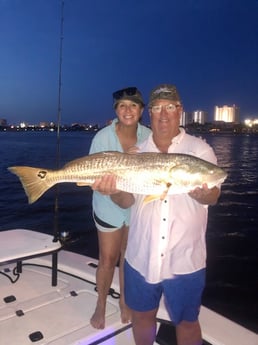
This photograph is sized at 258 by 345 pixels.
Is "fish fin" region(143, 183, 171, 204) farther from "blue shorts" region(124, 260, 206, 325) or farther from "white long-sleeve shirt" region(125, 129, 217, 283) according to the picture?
"blue shorts" region(124, 260, 206, 325)

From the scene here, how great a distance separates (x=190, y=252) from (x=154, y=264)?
0.37 metres

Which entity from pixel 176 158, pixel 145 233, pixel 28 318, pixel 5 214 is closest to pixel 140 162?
pixel 176 158

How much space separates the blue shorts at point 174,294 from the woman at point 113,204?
792 millimetres

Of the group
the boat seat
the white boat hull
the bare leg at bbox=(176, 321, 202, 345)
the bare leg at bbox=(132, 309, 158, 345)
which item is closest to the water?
the boat seat

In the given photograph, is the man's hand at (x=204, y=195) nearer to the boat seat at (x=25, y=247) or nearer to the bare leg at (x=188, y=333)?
the bare leg at (x=188, y=333)

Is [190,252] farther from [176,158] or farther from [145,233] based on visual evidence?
[176,158]

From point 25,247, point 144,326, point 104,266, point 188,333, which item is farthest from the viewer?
point 25,247

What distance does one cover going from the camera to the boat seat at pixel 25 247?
13.9ft

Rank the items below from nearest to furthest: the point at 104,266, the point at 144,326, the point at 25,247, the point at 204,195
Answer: the point at 204,195 < the point at 144,326 < the point at 104,266 < the point at 25,247

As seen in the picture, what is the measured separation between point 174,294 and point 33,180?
2.14 meters

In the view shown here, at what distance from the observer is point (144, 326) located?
3451 mm

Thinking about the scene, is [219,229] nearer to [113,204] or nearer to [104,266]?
[104,266]

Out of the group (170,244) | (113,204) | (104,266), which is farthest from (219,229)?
(170,244)

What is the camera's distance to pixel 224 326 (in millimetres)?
3816
